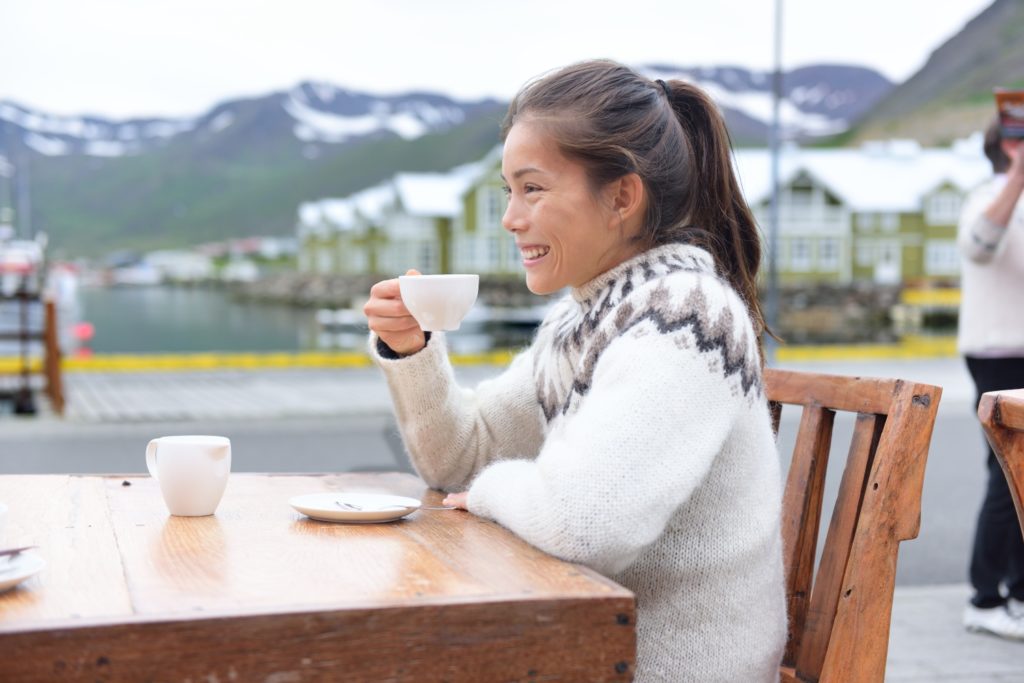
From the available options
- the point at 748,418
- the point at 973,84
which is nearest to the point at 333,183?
the point at 973,84

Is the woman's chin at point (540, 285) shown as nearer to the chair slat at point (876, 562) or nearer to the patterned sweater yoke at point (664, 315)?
the patterned sweater yoke at point (664, 315)

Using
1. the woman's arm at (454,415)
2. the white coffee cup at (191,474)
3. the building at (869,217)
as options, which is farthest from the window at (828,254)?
the white coffee cup at (191,474)

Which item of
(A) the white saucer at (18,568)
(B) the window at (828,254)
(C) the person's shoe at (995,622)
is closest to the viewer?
(A) the white saucer at (18,568)

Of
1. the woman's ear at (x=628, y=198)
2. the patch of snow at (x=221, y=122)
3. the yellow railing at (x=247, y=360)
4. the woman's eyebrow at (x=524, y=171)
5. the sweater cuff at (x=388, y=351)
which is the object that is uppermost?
the patch of snow at (x=221, y=122)

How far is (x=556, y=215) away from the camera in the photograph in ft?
5.84

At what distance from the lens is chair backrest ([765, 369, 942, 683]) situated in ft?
5.58

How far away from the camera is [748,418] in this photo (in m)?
1.61

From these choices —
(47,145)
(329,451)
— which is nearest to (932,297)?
(47,145)

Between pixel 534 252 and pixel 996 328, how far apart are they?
2520 millimetres

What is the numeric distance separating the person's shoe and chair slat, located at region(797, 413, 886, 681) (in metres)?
2.36

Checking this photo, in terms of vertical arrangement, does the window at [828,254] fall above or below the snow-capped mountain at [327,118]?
below

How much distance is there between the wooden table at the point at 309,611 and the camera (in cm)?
111

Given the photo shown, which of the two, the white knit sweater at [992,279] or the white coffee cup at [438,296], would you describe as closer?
the white coffee cup at [438,296]

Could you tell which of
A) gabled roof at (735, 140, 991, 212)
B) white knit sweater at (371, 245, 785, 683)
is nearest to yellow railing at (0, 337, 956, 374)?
white knit sweater at (371, 245, 785, 683)
